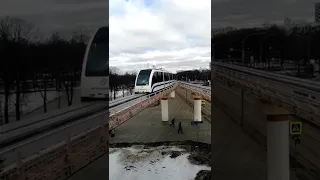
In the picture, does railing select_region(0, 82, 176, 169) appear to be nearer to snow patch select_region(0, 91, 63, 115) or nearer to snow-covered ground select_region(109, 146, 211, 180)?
snow patch select_region(0, 91, 63, 115)

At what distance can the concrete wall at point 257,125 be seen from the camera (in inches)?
140

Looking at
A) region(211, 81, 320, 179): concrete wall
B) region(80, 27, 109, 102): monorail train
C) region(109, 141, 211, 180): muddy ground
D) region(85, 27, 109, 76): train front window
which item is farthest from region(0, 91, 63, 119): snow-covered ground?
region(109, 141, 211, 180): muddy ground

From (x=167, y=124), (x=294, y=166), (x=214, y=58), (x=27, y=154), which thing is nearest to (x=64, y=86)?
(x=27, y=154)

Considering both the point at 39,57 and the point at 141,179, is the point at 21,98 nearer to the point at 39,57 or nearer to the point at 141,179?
the point at 39,57

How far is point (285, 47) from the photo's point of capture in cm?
392

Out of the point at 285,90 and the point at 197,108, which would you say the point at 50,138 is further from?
the point at 197,108

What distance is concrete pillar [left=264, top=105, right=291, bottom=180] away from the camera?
371 cm

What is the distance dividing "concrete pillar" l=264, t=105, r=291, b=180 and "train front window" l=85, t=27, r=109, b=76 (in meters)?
2.24

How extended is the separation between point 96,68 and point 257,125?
227cm

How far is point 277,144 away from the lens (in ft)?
12.6

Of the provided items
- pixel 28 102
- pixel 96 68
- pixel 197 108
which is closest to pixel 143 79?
pixel 197 108

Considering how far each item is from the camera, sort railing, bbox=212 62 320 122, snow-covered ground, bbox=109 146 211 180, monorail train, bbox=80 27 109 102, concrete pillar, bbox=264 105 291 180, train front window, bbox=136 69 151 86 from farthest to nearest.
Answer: train front window, bbox=136 69 151 86 → snow-covered ground, bbox=109 146 211 180 → monorail train, bbox=80 27 109 102 → concrete pillar, bbox=264 105 291 180 → railing, bbox=212 62 320 122

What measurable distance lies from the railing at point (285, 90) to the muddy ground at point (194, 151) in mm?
5869

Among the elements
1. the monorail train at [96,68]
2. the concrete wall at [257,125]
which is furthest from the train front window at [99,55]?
the concrete wall at [257,125]
